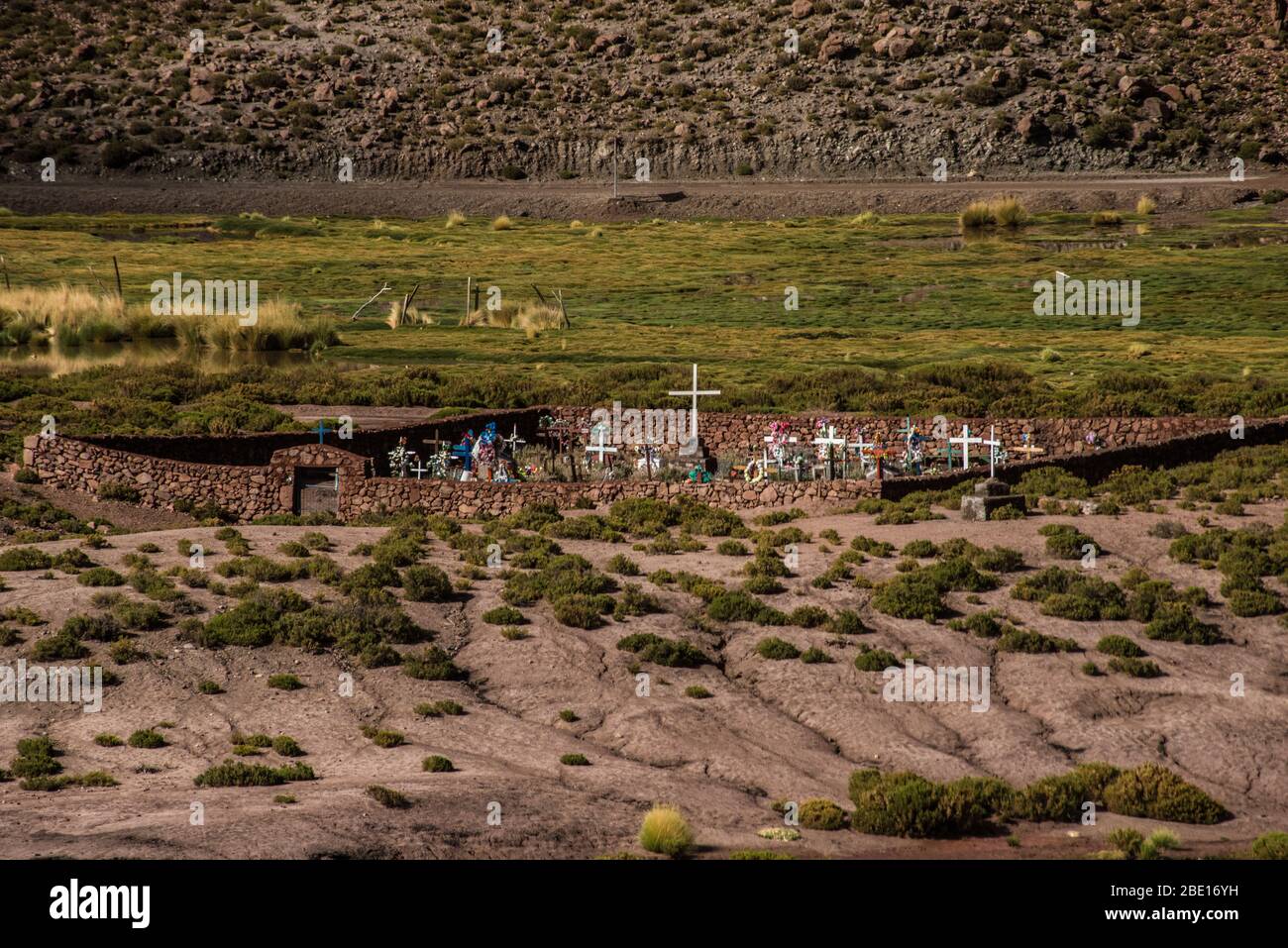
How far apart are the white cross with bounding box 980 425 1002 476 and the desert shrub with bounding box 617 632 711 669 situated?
41.9 ft

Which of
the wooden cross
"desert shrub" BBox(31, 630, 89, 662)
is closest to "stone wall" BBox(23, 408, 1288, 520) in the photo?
the wooden cross

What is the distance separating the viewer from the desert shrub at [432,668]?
2753cm

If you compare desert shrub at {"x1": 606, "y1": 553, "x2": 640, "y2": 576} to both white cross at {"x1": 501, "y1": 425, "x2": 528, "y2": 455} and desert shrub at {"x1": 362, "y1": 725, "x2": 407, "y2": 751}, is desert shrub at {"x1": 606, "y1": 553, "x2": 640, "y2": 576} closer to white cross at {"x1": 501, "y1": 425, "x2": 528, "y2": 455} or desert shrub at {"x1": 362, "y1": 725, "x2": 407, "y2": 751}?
desert shrub at {"x1": 362, "y1": 725, "x2": 407, "y2": 751}

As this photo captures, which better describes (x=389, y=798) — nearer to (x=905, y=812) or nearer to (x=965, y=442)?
(x=905, y=812)

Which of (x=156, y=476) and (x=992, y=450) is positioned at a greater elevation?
(x=992, y=450)

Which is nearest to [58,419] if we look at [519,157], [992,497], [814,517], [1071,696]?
[814,517]

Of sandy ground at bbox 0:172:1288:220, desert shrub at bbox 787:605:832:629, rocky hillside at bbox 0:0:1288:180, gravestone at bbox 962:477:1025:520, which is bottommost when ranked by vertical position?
desert shrub at bbox 787:605:832:629

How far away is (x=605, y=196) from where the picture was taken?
96500mm

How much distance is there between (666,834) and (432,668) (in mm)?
8298

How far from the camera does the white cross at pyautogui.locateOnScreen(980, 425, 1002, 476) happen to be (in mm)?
39812

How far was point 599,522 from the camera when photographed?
124 ft

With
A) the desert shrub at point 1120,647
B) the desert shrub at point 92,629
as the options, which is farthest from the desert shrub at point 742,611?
the desert shrub at point 92,629

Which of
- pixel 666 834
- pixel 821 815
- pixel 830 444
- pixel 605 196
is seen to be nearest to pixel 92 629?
pixel 666 834
